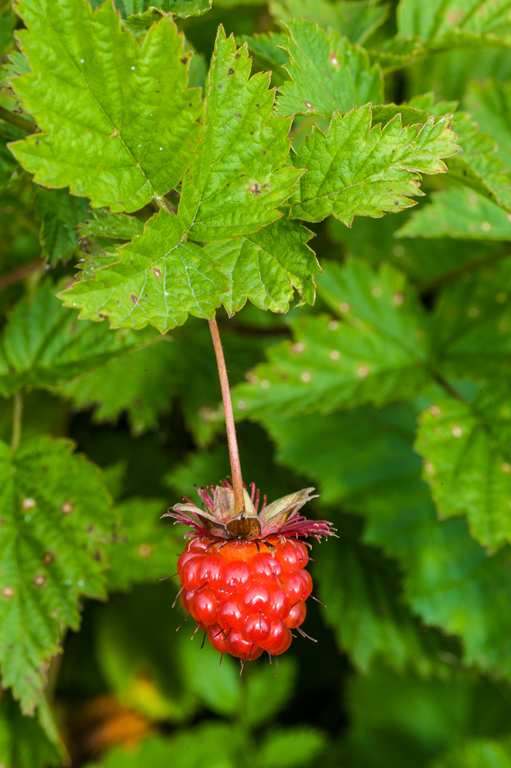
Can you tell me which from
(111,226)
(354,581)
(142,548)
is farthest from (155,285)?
(354,581)

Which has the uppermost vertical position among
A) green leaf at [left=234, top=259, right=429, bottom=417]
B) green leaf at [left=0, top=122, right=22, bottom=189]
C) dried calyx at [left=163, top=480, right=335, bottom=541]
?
green leaf at [left=0, top=122, right=22, bottom=189]

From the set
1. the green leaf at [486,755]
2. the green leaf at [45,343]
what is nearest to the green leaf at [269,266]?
the green leaf at [45,343]

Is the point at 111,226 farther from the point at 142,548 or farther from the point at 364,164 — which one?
the point at 142,548

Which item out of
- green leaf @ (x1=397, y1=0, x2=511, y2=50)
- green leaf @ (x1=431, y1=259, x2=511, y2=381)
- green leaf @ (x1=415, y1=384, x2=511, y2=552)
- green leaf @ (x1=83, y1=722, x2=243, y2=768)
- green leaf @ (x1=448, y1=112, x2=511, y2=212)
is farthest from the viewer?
green leaf @ (x1=83, y1=722, x2=243, y2=768)

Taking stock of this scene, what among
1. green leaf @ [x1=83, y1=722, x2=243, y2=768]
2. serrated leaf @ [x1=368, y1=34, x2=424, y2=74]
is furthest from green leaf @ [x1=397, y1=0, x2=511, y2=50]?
green leaf @ [x1=83, y1=722, x2=243, y2=768]

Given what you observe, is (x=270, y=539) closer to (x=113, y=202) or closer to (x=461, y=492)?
(x=113, y=202)

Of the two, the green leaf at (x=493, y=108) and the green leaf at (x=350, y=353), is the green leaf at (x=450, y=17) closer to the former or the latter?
the green leaf at (x=493, y=108)

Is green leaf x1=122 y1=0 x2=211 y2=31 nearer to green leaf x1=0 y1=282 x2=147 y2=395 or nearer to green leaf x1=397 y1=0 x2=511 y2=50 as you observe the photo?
green leaf x1=0 y1=282 x2=147 y2=395
